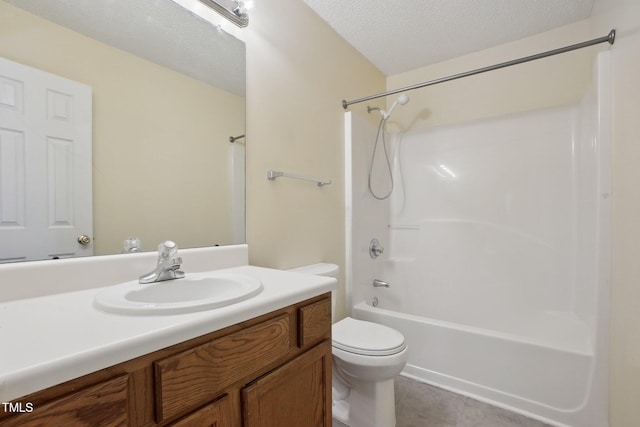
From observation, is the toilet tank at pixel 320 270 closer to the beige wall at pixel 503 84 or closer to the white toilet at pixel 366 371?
the white toilet at pixel 366 371

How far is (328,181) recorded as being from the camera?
1796mm

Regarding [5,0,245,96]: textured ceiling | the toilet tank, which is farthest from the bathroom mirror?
the toilet tank

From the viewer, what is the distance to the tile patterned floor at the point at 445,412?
4.68ft

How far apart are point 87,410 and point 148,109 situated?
0.93 m

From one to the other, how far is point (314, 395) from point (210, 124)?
3.67 feet

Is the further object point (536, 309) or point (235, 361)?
point (536, 309)

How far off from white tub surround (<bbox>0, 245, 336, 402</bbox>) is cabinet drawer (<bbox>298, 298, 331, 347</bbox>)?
45 mm

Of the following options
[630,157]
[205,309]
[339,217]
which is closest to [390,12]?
[339,217]

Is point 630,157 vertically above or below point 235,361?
above

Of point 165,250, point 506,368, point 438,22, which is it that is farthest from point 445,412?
point 438,22

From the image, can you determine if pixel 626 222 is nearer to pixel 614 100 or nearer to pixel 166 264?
pixel 614 100

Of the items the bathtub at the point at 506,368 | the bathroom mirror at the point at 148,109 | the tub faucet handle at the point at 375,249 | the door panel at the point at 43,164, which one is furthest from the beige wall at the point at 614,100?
the door panel at the point at 43,164

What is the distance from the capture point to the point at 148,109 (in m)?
1.02

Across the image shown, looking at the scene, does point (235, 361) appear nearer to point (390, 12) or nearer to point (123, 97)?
point (123, 97)
